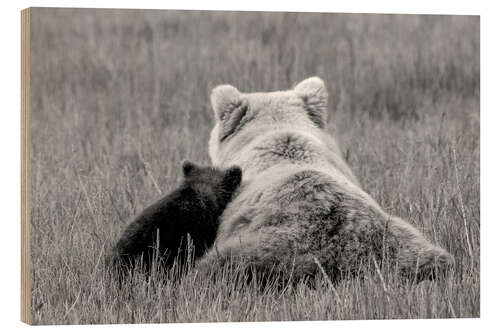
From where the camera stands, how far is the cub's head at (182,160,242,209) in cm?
655

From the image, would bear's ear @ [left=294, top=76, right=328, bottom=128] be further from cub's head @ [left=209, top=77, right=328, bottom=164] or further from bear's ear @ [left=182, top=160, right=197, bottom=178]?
bear's ear @ [left=182, top=160, right=197, bottom=178]

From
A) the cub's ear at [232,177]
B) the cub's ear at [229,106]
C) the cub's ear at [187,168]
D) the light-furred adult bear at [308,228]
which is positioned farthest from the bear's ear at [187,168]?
the cub's ear at [229,106]

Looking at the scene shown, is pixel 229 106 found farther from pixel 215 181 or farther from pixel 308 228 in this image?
pixel 308 228

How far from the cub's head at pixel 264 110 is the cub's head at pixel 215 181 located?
0.82 m

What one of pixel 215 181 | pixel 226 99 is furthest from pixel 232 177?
pixel 226 99

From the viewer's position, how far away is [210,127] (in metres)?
11.0

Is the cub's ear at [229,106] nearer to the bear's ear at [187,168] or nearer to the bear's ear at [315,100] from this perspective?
the bear's ear at [315,100]

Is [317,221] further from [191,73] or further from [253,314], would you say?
[191,73]

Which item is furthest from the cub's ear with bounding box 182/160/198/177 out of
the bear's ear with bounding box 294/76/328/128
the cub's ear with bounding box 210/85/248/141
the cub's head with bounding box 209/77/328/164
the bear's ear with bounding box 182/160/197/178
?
the bear's ear with bounding box 294/76/328/128

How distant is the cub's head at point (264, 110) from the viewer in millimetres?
7465

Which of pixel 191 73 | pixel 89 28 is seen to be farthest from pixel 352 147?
pixel 89 28

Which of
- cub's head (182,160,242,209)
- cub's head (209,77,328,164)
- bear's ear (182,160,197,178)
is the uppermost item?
cub's head (209,77,328,164)

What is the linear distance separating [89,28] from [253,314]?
4.87 m

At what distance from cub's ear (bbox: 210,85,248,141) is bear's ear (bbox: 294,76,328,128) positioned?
497mm
